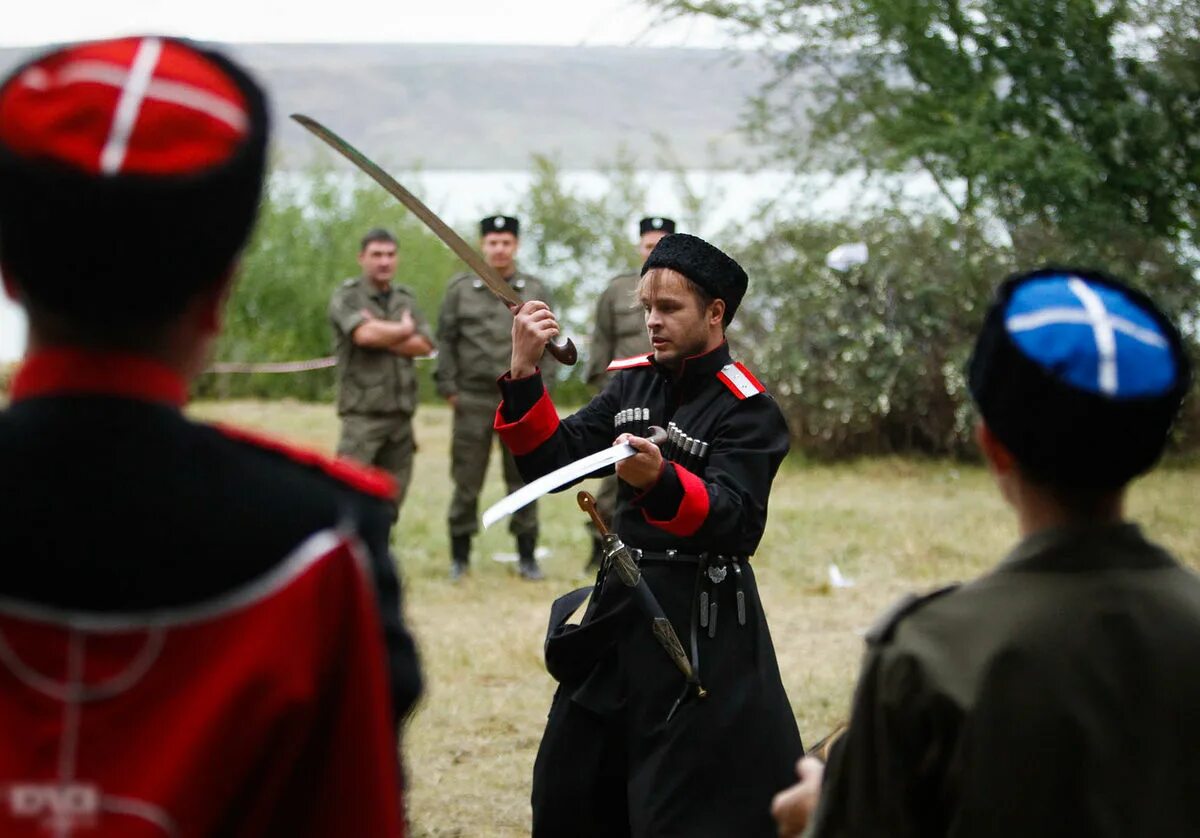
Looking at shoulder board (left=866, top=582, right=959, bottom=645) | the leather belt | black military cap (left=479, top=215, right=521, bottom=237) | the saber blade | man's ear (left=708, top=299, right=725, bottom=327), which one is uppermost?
black military cap (left=479, top=215, right=521, bottom=237)

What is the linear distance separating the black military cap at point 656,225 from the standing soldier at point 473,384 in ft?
3.16

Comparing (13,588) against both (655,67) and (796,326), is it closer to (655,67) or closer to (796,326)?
(796,326)

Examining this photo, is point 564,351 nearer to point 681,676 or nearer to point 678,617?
point 678,617

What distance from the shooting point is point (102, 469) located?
1516mm

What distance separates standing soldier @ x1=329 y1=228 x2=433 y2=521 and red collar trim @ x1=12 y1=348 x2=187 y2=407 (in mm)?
8326

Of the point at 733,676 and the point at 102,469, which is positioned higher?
the point at 102,469

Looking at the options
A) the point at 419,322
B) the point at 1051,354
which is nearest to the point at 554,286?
the point at 419,322

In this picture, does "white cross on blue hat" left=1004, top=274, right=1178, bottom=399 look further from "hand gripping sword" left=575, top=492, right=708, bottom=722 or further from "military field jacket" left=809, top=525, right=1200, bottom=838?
"hand gripping sword" left=575, top=492, right=708, bottom=722

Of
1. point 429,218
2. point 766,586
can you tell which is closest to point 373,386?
point 766,586

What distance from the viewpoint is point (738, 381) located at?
4.07 m

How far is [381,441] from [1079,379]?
27.4 feet

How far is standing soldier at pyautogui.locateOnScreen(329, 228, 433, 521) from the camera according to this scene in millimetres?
9938

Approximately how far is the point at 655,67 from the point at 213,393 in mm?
16672

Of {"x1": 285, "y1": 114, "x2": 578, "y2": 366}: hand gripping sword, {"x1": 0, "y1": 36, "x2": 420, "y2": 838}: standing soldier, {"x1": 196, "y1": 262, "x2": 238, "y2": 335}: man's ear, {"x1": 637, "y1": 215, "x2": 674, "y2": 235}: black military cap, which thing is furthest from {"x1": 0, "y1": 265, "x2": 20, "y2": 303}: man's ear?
{"x1": 637, "y1": 215, "x2": 674, "y2": 235}: black military cap
